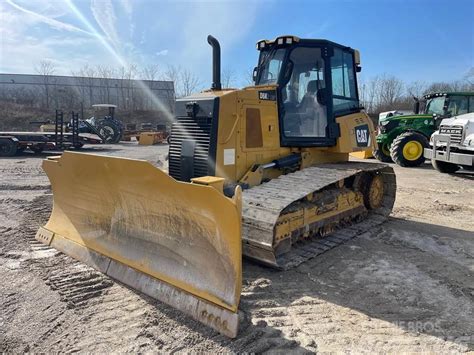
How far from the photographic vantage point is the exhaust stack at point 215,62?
488 centimetres

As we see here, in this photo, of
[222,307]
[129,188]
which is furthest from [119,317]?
[129,188]

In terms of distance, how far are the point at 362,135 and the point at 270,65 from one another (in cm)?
189

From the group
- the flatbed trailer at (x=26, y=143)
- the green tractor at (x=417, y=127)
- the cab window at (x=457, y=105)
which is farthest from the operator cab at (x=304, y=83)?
the flatbed trailer at (x=26, y=143)

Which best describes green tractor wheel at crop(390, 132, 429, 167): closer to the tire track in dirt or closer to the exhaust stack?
the exhaust stack

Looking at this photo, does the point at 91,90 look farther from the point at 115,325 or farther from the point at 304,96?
the point at 115,325

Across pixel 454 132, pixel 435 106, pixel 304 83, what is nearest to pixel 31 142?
pixel 304 83

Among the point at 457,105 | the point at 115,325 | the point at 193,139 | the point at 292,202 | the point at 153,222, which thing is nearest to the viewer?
the point at 115,325

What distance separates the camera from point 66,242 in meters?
4.47

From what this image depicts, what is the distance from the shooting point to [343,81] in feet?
18.7

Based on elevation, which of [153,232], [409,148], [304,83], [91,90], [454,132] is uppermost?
[91,90]

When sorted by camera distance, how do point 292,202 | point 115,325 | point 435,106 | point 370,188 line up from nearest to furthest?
point 115,325 → point 292,202 → point 370,188 → point 435,106

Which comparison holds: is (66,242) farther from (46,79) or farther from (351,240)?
(46,79)

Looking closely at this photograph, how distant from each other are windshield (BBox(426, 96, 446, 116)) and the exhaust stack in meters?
10.8

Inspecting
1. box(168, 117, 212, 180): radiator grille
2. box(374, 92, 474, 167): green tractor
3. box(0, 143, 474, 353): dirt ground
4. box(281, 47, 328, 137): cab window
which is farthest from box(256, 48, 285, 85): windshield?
box(374, 92, 474, 167): green tractor
